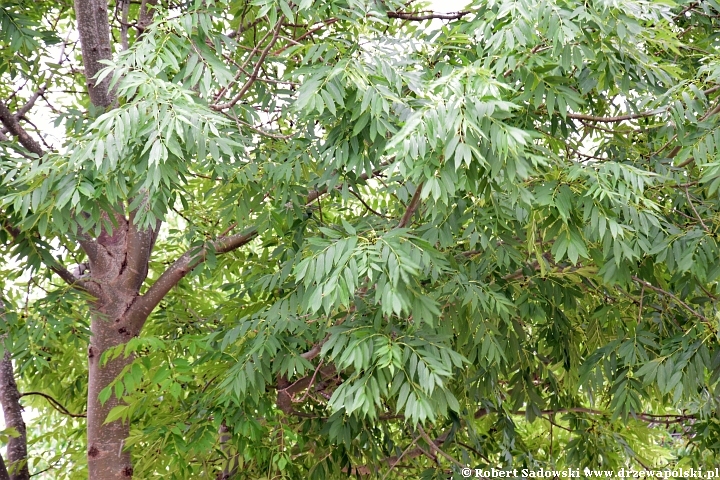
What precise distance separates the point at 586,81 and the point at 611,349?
1034 mm

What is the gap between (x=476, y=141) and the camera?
1.98 meters

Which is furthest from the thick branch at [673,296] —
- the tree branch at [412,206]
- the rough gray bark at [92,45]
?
the rough gray bark at [92,45]

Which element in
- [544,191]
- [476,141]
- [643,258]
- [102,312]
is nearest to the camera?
[476,141]

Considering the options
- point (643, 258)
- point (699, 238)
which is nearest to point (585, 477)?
point (643, 258)

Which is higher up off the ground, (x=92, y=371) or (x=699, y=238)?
(x=92, y=371)

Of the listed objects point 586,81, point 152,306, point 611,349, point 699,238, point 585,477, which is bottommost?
point 585,477

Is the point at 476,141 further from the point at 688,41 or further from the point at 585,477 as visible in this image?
the point at 585,477

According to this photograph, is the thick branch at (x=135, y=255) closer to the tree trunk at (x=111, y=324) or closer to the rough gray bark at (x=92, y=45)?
the tree trunk at (x=111, y=324)

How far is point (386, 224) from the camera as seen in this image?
278cm

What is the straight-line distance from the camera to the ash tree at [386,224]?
2248mm

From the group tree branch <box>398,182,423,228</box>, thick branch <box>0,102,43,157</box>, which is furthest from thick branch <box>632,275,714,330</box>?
thick branch <box>0,102,43,157</box>

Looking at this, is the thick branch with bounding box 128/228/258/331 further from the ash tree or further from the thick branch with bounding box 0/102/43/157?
the thick branch with bounding box 0/102/43/157

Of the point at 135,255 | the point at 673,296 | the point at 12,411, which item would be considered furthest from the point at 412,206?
the point at 12,411

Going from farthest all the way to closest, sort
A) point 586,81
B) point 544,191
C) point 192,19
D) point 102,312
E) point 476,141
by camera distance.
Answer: point 102,312, point 586,81, point 192,19, point 544,191, point 476,141
